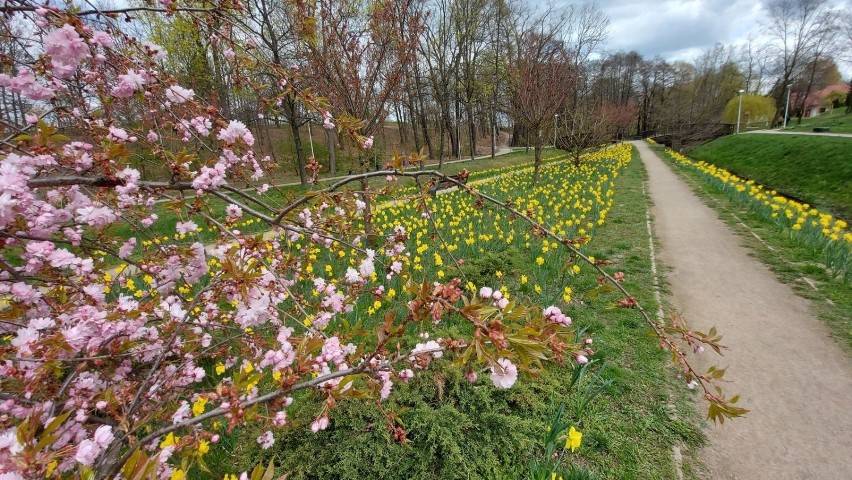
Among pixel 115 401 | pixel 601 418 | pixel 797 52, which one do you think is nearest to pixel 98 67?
pixel 115 401

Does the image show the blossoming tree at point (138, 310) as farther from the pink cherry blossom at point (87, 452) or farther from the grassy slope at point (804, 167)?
the grassy slope at point (804, 167)

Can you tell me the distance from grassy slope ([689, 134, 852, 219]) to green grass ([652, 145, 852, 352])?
3.30 m

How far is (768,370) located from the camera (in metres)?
3.22

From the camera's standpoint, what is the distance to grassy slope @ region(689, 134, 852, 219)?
1028 centimetres

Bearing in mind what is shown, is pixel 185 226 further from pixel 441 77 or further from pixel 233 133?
pixel 441 77

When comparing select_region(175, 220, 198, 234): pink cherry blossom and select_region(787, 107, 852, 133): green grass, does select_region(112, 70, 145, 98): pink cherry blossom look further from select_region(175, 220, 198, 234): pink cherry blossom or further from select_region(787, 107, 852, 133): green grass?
select_region(787, 107, 852, 133): green grass

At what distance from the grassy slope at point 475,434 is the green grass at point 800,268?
2465 millimetres

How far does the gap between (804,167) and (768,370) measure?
1535 cm

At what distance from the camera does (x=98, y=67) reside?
2.02 m

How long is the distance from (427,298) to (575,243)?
2.69ft

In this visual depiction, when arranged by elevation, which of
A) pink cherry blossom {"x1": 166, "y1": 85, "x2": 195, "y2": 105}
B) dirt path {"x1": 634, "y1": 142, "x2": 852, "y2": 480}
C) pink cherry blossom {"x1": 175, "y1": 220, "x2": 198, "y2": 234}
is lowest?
dirt path {"x1": 634, "y1": 142, "x2": 852, "y2": 480}

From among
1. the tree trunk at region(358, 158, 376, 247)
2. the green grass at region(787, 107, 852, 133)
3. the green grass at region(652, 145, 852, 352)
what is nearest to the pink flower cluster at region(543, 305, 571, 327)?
the tree trunk at region(358, 158, 376, 247)

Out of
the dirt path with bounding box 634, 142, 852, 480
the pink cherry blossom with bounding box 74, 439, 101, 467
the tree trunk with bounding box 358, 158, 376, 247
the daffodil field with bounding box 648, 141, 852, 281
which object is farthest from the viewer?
the daffodil field with bounding box 648, 141, 852, 281

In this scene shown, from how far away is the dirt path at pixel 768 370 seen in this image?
2.38 meters
